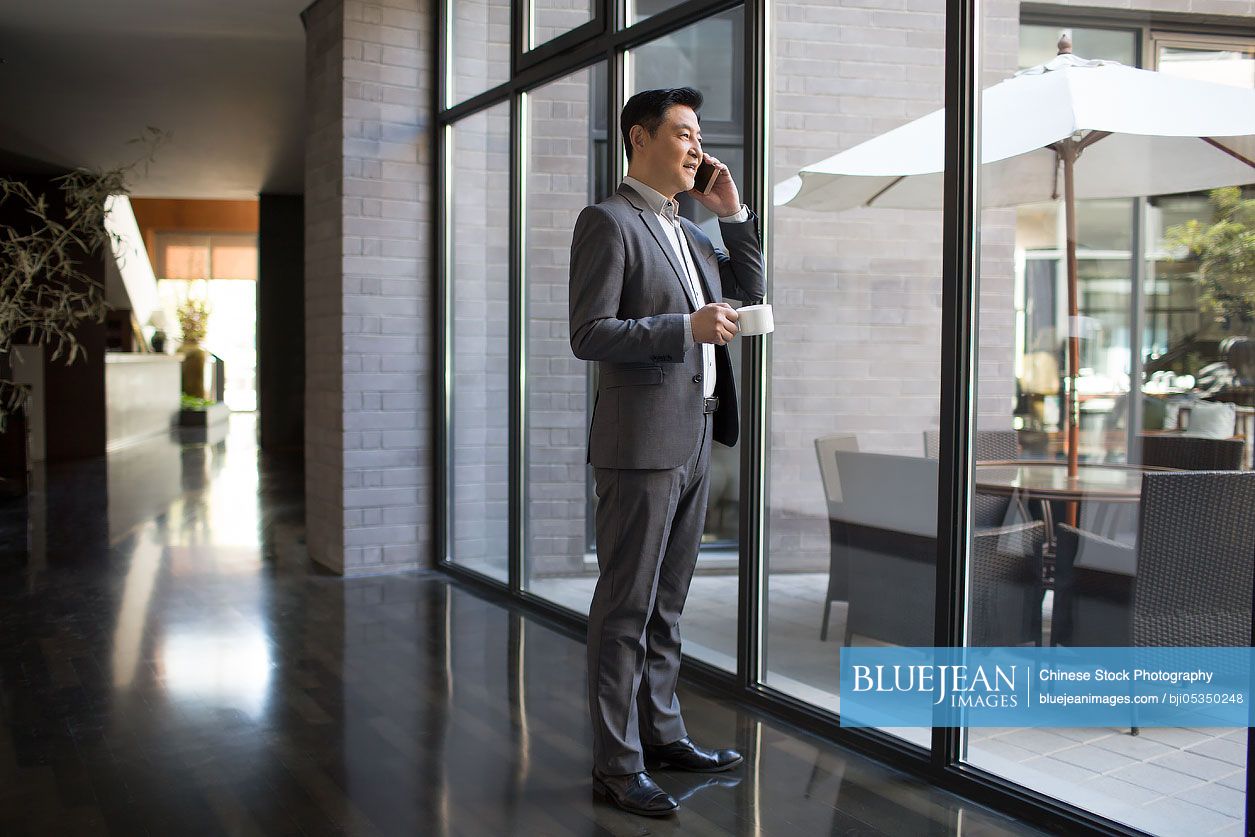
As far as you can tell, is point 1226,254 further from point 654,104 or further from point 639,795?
point 639,795

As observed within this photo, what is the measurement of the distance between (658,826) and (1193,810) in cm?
112

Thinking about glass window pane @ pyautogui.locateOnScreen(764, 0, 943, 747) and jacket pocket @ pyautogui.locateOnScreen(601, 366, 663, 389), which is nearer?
jacket pocket @ pyautogui.locateOnScreen(601, 366, 663, 389)

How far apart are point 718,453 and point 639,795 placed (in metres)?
1.37

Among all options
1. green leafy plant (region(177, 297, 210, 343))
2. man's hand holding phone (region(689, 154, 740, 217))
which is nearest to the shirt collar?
man's hand holding phone (region(689, 154, 740, 217))

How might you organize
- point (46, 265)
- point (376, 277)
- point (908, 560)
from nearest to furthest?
point (908, 560) < point (376, 277) < point (46, 265)

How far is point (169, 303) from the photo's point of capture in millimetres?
19125

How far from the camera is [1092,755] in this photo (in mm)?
2584

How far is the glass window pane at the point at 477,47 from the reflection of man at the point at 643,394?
2.64 meters

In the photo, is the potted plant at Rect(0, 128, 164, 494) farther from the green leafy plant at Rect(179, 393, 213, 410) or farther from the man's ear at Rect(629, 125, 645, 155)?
the man's ear at Rect(629, 125, 645, 155)

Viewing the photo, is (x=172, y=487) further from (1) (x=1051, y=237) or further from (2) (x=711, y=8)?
(1) (x=1051, y=237)

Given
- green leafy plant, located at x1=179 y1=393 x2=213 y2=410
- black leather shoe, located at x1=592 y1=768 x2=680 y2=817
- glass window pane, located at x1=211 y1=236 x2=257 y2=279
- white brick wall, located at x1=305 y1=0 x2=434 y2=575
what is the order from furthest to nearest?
A: 1. glass window pane, located at x1=211 y1=236 x2=257 y2=279
2. green leafy plant, located at x1=179 y1=393 x2=213 y2=410
3. white brick wall, located at x1=305 y1=0 x2=434 y2=575
4. black leather shoe, located at x1=592 y1=768 x2=680 y2=817

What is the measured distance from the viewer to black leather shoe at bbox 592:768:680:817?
2.57 m

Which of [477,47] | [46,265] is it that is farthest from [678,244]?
[46,265]

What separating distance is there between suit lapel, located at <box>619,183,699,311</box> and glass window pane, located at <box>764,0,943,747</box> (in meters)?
0.65
